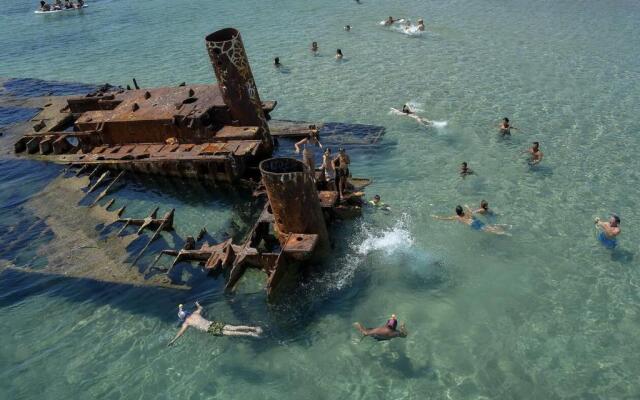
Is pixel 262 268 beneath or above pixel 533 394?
above

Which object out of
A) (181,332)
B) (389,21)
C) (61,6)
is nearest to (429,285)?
(181,332)

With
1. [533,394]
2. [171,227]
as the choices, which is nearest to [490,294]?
[533,394]

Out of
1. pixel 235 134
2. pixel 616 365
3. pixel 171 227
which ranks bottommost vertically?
pixel 616 365

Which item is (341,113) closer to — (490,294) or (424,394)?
(490,294)

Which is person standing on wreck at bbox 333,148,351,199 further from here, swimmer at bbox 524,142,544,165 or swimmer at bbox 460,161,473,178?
swimmer at bbox 524,142,544,165

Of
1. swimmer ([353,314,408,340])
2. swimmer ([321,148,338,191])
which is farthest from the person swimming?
swimmer ([353,314,408,340])

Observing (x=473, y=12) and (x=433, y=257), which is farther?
(x=473, y=12)
